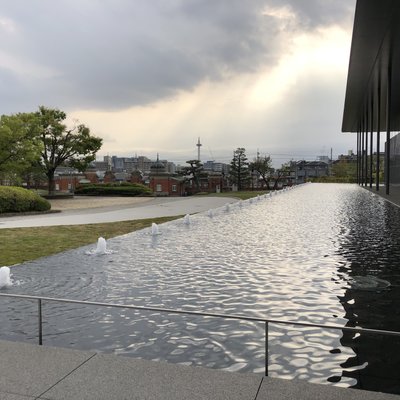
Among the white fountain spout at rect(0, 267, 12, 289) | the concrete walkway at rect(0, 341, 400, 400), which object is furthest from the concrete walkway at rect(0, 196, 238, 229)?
the concrete walkway at rect(0, 341, 400, 400)

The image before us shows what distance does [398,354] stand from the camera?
3512 millimetres

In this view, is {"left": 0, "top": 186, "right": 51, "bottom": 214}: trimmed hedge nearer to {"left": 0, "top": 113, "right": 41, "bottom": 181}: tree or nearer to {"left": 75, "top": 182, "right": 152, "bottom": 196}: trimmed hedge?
{"left": 0, "top": 113, "right": 41, "bottom": 181}: tree

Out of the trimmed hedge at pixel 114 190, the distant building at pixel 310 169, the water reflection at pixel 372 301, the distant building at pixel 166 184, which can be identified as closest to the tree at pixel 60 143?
the trimmed hedge at pixel 114 190

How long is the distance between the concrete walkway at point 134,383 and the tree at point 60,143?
4098cm

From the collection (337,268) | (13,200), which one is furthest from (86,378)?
(13,200)

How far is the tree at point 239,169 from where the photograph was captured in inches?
2504

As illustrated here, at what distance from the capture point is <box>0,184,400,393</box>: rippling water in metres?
3.69

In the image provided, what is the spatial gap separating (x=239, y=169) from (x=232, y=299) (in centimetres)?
5898

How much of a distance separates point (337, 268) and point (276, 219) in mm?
7762

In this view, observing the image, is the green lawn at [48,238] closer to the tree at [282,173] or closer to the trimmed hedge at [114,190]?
the trimmed hedge at [114,190]

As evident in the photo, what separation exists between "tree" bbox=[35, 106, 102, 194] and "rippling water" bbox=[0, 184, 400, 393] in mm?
34523

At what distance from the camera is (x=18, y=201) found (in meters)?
21.4

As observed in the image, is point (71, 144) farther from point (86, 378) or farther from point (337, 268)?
point (86, 378)

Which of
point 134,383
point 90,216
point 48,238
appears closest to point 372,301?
point 134,383
